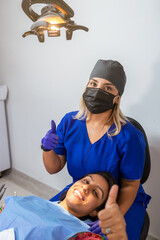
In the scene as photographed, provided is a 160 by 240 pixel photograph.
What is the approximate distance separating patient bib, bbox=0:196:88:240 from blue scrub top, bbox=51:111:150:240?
0.88 ft

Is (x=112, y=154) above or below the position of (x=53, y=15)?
below

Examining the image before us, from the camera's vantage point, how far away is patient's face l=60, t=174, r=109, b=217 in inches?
41.8

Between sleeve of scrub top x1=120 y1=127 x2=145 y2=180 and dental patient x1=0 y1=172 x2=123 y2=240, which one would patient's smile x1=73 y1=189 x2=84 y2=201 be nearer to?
dental patient x1=0 y1=172 x2=123 y2=240

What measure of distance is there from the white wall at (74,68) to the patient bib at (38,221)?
85 cm

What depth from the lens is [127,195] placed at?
1.20 meters

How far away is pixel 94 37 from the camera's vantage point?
1.66m

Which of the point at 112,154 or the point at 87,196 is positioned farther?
the point at 112,154

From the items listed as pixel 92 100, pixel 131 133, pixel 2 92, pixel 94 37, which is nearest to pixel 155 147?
pixel 131 133

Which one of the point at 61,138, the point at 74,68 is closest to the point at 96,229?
the point at 61,138

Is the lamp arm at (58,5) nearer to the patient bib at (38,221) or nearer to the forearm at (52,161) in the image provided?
the forearm at (52,161)

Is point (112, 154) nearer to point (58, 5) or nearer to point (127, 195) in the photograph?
point (127, 195)

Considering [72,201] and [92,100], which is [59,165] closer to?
[72,201]

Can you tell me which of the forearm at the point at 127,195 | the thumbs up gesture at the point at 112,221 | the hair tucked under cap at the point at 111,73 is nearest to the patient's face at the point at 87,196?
the forearm at the point at 127,195

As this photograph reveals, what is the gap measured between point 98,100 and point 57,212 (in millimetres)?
640
